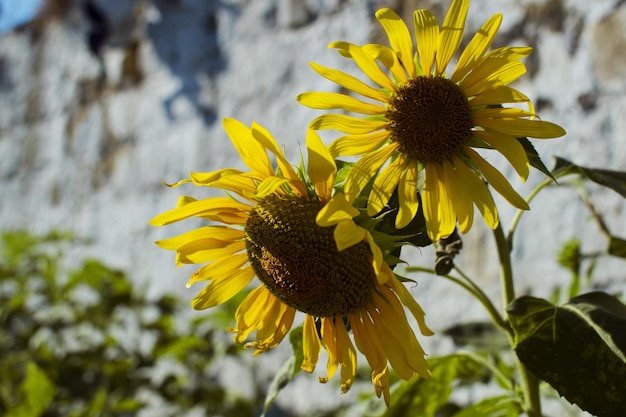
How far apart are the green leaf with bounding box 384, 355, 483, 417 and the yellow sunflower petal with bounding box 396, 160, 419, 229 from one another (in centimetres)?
28

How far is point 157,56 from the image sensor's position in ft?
8.71

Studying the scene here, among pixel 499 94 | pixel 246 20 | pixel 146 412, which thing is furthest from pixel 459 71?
pixel 146 412

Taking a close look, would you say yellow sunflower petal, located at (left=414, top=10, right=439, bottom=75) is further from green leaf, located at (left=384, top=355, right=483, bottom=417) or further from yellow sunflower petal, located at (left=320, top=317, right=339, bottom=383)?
green leaf, located at (left=384, top=355, right=483, bottom=417)

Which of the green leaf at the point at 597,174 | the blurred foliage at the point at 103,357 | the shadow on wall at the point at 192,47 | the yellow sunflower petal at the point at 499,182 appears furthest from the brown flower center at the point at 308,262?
the shadow on wall at the point at 192,47

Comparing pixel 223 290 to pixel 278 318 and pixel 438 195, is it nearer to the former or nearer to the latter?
pixel 278 318

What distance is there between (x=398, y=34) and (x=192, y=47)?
6.71 feet

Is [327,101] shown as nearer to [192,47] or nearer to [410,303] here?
[410,303]

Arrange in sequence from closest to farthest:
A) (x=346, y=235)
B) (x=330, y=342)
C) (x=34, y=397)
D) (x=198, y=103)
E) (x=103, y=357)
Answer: (x=346, y=235) < (x=330, y=342) < (x=34, y=397) < (x=103, y=357) < (x=198, y=103)

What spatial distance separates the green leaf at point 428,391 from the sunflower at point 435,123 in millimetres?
275

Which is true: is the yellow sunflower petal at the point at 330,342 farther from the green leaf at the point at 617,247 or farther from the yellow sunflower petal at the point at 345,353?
the green leaf at the point at 617,247

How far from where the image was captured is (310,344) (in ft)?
1.93

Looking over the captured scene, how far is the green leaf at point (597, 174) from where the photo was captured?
24.3 inches

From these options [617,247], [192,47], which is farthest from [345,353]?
[192,47]

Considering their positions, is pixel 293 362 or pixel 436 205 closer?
pixel 436 205
